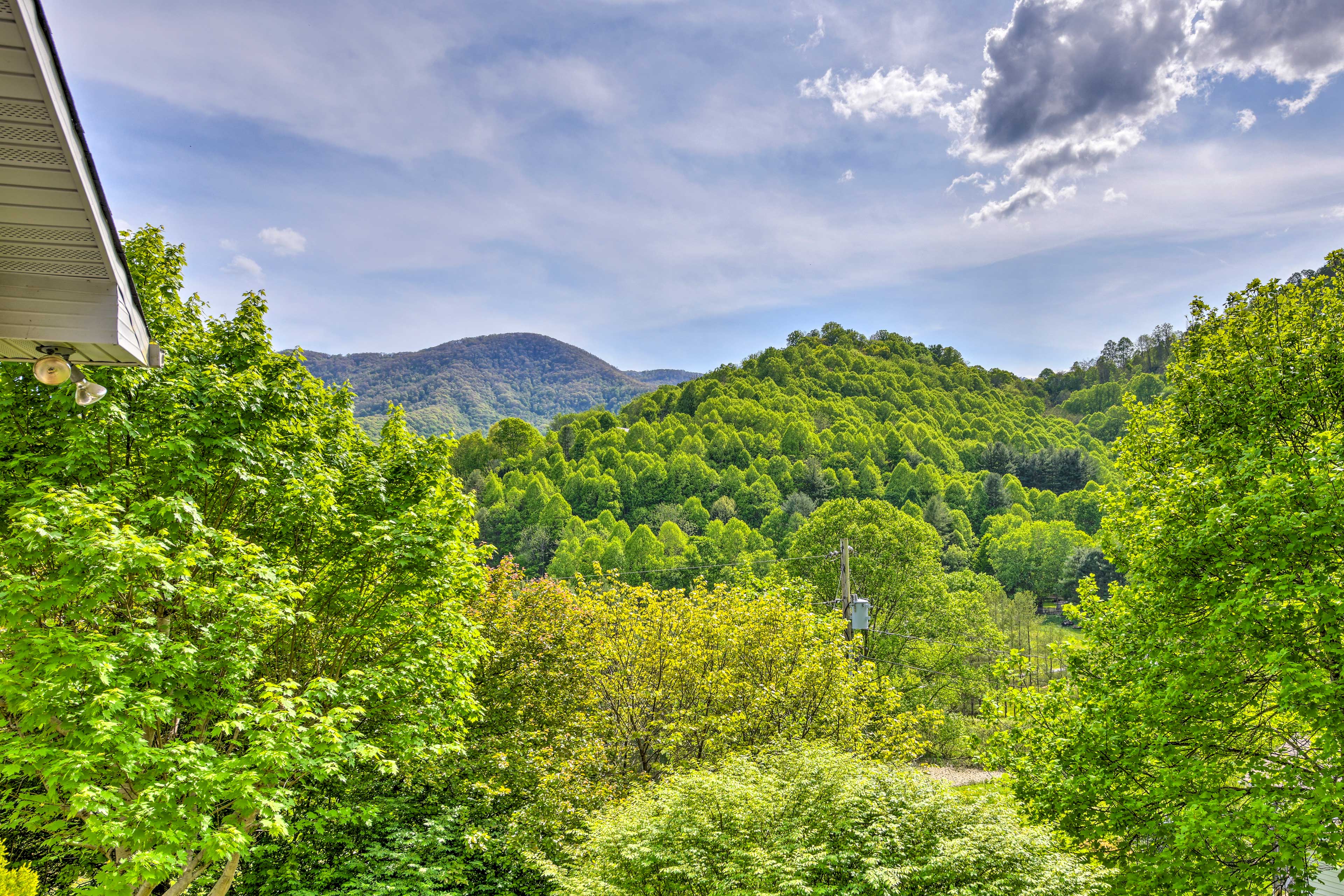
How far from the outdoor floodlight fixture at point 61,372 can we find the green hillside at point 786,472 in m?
36.9

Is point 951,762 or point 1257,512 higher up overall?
point 1257,512

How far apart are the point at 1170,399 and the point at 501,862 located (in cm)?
1396

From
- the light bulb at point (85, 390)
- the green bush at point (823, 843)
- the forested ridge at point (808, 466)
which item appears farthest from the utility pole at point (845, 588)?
the light bulb at point (85, 390)

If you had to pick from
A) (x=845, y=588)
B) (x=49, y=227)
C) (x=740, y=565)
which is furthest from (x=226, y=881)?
(x=740, y=565)

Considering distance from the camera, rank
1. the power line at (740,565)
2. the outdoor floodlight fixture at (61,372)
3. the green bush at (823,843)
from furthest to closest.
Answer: the power line at (740,565)
the green bush at (823,843)
the outdoor floodlight fixture at (61,372)

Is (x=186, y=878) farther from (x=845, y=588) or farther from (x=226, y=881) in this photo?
(x=845, y=588)

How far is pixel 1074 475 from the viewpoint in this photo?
9094 cm

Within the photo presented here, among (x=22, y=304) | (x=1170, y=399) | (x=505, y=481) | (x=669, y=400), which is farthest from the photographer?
(x=669, y=400)

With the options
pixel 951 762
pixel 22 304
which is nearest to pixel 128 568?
pixel 22 304

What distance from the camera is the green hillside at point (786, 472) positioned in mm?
64938

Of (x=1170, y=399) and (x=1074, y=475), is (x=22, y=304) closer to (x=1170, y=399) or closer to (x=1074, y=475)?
(x=1170, y=399)

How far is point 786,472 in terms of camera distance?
8581cm

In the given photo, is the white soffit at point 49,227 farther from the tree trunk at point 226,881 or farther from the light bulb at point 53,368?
the tree trunk at point 226,881

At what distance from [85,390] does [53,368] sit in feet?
0.67
